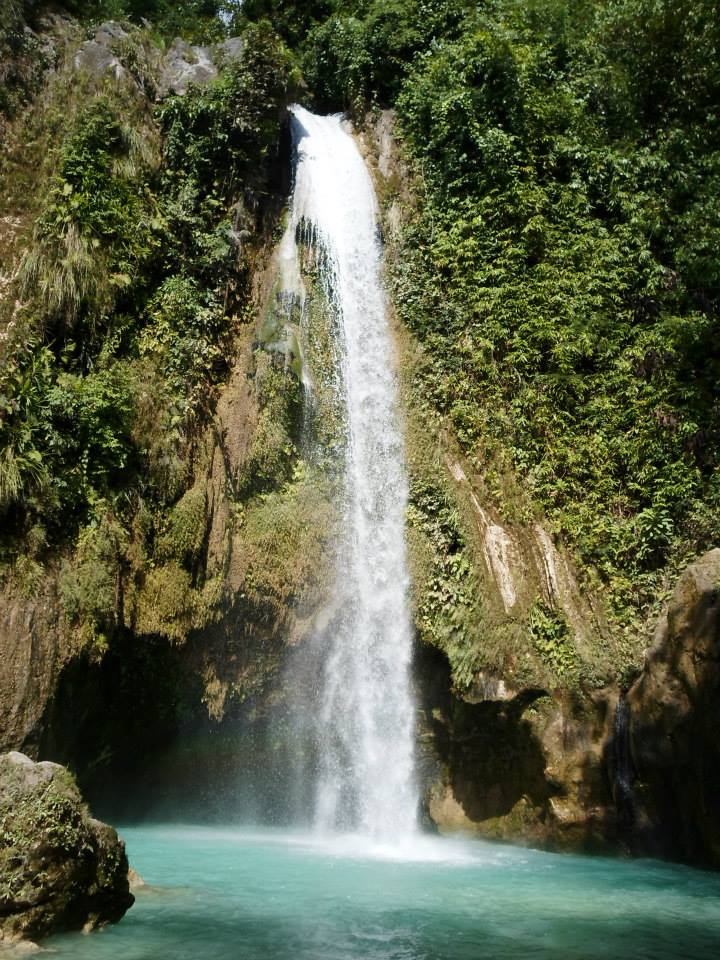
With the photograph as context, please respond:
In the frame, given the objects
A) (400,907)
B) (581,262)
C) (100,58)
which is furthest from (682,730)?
(100,58)

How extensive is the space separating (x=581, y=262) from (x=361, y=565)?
631cm

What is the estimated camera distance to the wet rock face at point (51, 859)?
5477mm

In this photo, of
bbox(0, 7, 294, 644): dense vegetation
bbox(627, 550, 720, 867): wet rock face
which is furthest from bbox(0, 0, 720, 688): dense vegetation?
bbox(627, 550, 720, 867): wet rock face

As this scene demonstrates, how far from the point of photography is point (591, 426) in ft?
39.4

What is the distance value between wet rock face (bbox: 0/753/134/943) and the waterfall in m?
4.92

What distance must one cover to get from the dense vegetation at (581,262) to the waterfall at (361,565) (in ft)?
2.66

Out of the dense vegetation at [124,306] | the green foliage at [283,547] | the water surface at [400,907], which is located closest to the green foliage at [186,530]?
the dense vegetation at [124,306]

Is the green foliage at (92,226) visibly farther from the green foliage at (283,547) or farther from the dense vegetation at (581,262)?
the dense vegetation at (581,262)

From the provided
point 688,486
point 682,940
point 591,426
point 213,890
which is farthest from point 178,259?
point 682,940

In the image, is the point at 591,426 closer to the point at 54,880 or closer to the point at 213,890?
the point at 213,890

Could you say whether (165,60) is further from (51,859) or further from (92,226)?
(51,859)

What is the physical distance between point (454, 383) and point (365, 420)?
4.96ft

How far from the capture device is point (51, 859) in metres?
5.63

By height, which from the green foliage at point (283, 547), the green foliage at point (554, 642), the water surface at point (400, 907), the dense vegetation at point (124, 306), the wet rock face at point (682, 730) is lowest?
the water surface at point (400, 907)
